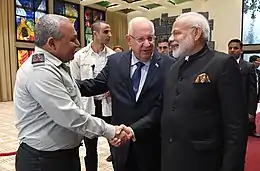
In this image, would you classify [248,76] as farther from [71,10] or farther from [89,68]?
[71,10]

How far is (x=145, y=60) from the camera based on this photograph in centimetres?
183

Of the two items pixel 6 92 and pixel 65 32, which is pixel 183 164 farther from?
pixel 6 92

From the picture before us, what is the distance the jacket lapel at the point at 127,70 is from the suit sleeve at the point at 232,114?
591 millimetres

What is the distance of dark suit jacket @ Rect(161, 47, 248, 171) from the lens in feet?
4.57

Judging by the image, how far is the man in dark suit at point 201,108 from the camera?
4.57 ft

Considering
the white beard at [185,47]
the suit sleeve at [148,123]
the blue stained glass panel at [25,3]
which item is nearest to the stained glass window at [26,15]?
the blue stained glass panel at [25,3]

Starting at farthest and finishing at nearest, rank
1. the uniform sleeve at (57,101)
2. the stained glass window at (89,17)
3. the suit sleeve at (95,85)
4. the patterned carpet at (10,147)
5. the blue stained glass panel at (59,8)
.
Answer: the stained glass window at (89,17)
the blue stained glass panel at (59,8)
the patterned carpet at (10,147)
the suit sleeve at (95,85)
the uniform sleeve at (57,101)

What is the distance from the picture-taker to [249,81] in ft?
12.9

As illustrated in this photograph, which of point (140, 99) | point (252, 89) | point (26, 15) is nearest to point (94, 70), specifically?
point (140, 99)

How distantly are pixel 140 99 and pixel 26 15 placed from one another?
9591 mm

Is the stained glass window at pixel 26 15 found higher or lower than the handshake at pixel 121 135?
higher

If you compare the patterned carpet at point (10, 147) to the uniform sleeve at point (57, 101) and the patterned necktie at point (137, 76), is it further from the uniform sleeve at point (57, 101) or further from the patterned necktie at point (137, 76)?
the uniform sleeve at point (57, 101)

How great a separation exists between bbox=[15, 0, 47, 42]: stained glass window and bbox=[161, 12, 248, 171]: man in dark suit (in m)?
9.46

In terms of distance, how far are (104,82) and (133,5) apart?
10173 mm
